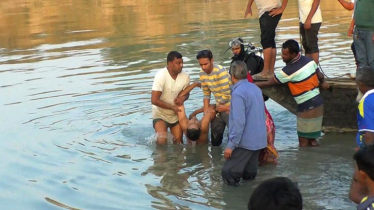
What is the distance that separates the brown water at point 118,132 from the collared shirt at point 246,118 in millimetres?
605

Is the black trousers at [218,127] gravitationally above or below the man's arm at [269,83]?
below

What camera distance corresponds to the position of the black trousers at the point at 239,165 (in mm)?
8047

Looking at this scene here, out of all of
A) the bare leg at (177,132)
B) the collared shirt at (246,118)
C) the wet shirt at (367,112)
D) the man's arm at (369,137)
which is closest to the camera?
the wet shirt at (367,112)

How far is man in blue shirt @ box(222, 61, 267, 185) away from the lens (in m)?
7.82

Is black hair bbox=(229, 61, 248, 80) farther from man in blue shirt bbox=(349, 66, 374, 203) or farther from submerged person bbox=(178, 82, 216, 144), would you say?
submerged person bbox=(178, 82, 216, 144)

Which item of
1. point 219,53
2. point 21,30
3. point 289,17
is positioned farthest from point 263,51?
point 21,30

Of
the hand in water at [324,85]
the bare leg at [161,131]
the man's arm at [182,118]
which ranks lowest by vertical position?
the bare leg at [161,131]

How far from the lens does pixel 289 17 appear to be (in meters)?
25.7

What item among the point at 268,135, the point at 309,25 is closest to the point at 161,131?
the point at 268,135

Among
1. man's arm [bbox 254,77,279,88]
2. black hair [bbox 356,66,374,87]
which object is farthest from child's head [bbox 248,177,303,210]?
man's arm [bbox 254,77,279,88]

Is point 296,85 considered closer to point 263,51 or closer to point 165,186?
point 263,51

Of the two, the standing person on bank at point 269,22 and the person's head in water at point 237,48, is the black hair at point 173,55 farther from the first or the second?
the standing person on bank at point 269,22

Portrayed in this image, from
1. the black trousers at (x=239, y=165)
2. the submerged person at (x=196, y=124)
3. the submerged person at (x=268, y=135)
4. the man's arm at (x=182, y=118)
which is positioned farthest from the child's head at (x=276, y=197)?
the man's arm at (x=182, y=118)

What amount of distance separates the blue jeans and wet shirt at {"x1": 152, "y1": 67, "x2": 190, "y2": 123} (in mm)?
2527
